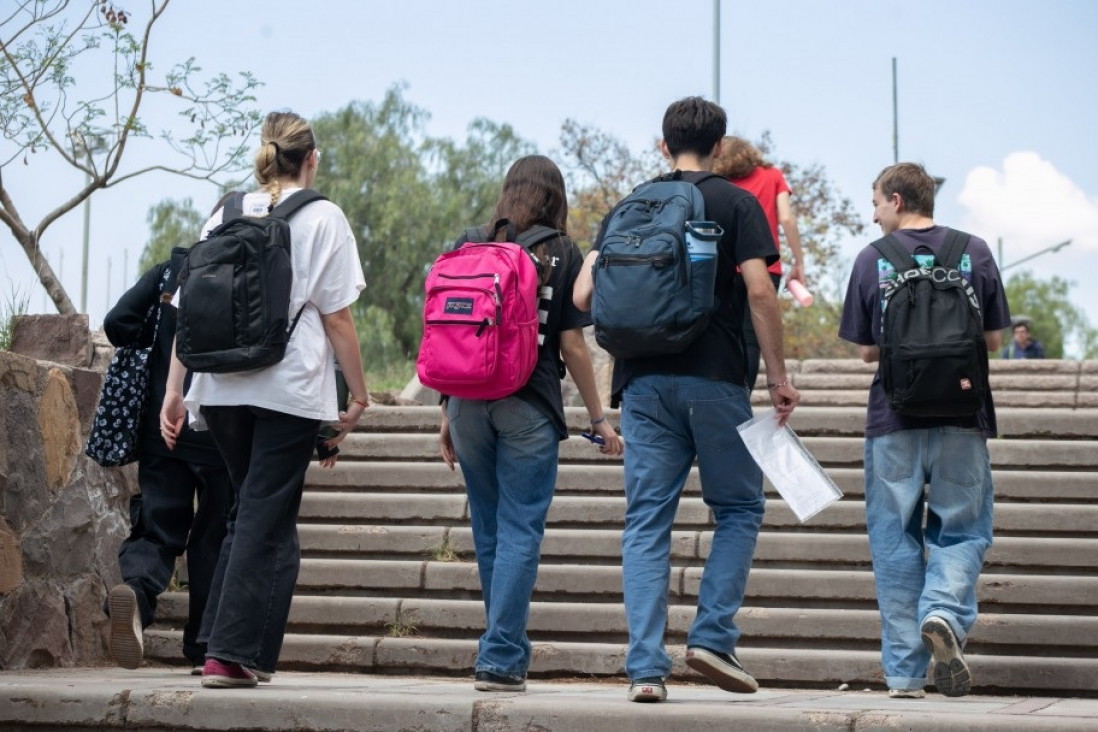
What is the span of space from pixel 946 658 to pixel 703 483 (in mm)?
1007

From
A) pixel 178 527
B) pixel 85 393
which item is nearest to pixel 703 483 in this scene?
pixel 178 527

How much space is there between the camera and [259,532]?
15.9ft

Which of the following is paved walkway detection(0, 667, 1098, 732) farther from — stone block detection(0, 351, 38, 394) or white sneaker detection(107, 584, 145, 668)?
stone block detection(0, 351, 38, 394)

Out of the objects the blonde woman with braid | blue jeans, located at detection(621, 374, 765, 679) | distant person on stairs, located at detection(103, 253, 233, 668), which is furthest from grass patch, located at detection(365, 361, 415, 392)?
blue jeans, located at detection(621, 374, 765, 679)

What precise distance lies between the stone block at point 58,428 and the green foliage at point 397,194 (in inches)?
1154

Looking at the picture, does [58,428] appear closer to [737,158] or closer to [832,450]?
[737,158]

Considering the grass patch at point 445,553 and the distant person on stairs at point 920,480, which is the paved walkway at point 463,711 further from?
the grass patch at point 445,553

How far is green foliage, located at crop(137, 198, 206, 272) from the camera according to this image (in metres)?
39.8

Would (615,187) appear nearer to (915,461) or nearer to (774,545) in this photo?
(774,545)

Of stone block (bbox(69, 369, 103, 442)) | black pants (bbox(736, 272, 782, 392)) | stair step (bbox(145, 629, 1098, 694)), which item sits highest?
black pants (bbox(736, 272, 782, 392))

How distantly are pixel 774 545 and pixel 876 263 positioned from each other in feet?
6.85

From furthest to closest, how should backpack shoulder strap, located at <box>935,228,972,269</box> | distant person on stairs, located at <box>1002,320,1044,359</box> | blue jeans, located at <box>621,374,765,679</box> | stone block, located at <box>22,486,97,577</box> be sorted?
distant person on stairs, located at <box>1002,320,1044,359</box> → stone block, located at <box>22,486,97,577</box> → backpack shoulder strap, located at <box>935,228,972,269</box> → blue jeans, located at <box>621,374,765,679</box>

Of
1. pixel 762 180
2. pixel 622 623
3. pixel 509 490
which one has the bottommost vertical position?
pixel 622 623

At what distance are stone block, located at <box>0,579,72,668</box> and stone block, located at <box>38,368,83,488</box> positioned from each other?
0.47 m
